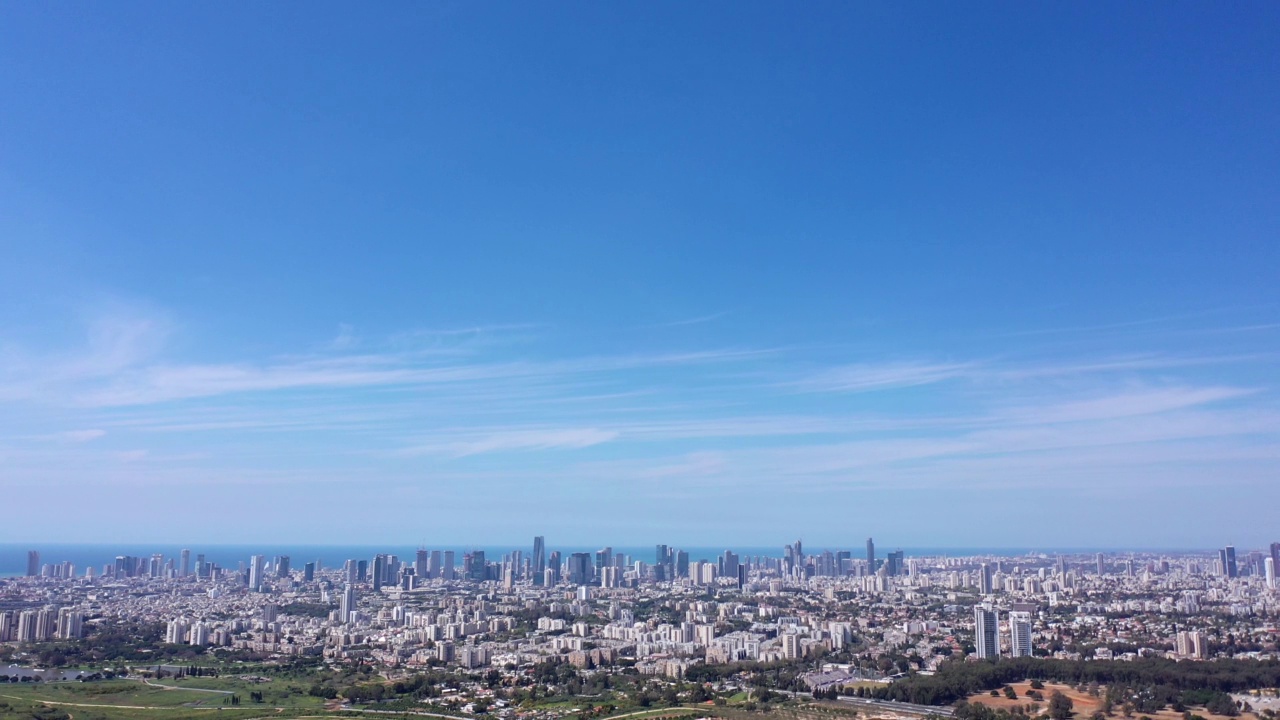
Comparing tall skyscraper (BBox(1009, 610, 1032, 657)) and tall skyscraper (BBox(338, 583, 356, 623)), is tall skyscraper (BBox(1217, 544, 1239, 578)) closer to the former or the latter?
tall skyscraper (BBox(1009, 610, 1032, 657))

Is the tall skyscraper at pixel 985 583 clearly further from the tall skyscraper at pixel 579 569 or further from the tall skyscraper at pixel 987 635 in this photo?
the tall skyscraper at pixel 579 569

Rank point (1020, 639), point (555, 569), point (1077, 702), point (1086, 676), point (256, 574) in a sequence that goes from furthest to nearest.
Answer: point (555, 569), point (256, 574), point (1020, 639), point (1086, 676), point (1077, 702)

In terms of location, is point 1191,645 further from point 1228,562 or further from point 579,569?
point 579,569

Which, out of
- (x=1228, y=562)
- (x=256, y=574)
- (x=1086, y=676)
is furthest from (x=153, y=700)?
(x=1228, y=562)

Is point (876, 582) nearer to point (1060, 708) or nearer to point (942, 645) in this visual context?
point (942, 645)

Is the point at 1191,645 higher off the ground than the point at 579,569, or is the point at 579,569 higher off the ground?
the point at 1191,645

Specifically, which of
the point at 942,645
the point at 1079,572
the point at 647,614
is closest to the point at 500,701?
the point at 942,645

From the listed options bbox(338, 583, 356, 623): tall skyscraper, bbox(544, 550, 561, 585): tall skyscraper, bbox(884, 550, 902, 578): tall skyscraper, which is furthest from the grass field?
bbox(884, 550, 902, 578): tall skyscraper

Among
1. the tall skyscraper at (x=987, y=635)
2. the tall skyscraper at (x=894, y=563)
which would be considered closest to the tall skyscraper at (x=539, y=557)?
the tall skyscraper at (x=894, y=563)
